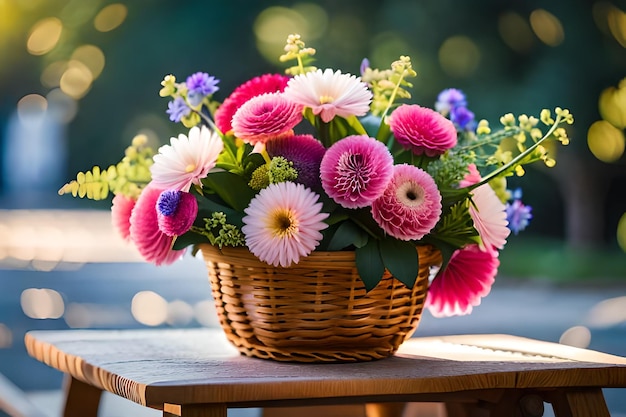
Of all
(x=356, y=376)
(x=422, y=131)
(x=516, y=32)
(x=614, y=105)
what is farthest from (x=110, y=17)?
A: (x=356, y=376)

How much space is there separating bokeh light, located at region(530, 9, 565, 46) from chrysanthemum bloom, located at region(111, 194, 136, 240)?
2.29m

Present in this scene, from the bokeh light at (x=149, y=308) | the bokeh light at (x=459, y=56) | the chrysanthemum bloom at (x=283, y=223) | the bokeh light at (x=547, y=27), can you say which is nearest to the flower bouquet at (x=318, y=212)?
the chrysanthemum bloom at (x=283, y=223)

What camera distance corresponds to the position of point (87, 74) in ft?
8.57

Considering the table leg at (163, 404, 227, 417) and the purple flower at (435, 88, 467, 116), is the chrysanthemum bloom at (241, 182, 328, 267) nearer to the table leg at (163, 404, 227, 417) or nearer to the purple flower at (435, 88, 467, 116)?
the table leg at (163, 404, 227, 417)

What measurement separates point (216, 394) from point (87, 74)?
6.65ft

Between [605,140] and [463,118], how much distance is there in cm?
218

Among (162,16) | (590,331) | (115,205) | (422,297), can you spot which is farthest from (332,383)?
(590,331)

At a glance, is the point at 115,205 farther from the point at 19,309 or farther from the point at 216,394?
the point at 19,309

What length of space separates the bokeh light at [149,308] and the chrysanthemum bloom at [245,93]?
6.24ft

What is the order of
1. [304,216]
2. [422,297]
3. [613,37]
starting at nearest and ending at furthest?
1. [304,216]
2. [422,297]
3. [613,37]

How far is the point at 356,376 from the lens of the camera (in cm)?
80

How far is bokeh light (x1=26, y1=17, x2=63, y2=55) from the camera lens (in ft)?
8.21

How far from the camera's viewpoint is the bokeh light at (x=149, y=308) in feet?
9.29

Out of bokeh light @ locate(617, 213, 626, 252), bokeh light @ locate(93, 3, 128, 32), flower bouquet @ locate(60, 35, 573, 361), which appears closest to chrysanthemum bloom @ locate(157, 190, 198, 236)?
flower bouquet @ locate(60, 35, 573, 361)
